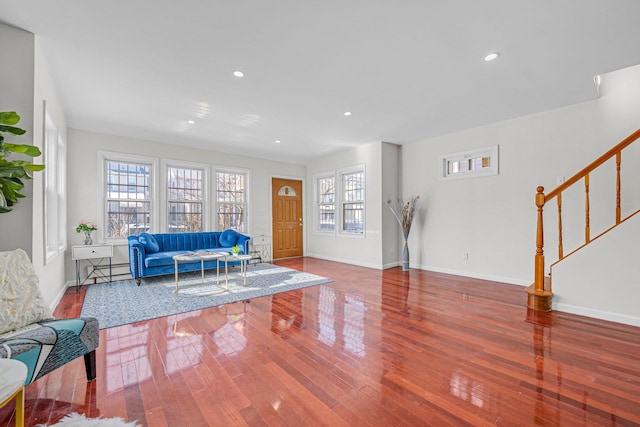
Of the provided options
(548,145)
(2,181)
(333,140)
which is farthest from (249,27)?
(548,145)

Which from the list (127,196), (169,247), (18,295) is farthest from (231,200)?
(18,295)

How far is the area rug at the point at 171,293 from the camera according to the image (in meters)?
3.26

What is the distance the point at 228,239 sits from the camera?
5.82 metres

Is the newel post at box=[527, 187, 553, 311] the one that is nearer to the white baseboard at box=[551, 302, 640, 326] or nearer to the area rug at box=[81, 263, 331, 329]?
the white baseboard at box=[551, 302, 640, 326]

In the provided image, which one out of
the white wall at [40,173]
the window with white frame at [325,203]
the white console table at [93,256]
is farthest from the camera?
the window with white frame at [325,203]

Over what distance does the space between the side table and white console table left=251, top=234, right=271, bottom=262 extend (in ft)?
17.5

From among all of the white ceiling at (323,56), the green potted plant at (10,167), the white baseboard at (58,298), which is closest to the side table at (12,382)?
the green potted plant at (10,167)

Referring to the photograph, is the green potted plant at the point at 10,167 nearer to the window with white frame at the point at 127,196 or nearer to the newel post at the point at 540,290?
the window with white frame at the point at 127,196

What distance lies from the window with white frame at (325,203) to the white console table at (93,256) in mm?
4472

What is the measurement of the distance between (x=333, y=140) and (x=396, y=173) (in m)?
1.54

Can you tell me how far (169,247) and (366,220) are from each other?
3968 millimetres

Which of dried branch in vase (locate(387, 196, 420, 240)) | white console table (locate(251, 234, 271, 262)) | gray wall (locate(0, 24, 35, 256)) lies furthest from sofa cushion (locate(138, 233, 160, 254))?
dried branch in vase (locate(387, 196, 420, 240))

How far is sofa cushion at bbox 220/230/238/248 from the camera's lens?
5.81 metres

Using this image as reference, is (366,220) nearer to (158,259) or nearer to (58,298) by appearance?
(158,259)
